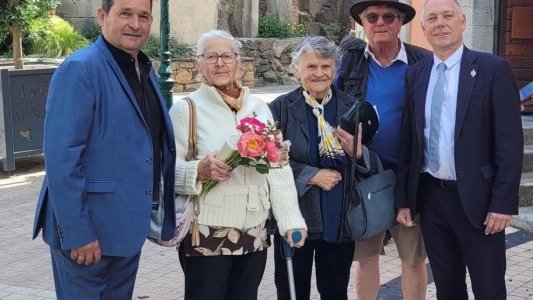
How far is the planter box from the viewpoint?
392 inches

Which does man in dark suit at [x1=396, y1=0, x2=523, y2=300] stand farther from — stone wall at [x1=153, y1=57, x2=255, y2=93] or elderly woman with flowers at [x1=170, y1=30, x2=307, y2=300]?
stone wall at [x1=153, y1=57, x2=255, y2=93]

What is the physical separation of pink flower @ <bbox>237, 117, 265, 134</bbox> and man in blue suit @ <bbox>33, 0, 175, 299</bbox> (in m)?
0.37

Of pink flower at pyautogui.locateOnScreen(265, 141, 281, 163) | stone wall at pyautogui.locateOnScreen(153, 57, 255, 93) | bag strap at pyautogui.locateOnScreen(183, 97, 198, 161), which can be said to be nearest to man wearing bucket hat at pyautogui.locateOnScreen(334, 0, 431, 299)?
pink flower at pyautogui.locateOnScreen(265, 141, 281, 163)

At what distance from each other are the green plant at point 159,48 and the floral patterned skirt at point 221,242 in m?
14.3


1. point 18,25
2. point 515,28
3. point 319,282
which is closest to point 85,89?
point 319,282

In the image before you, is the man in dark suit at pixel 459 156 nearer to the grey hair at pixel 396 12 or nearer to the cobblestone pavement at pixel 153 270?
the grey hair at pixel 396 12

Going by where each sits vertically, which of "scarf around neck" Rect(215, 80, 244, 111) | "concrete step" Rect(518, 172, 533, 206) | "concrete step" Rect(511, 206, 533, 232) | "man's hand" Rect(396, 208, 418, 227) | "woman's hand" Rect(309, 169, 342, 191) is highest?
"scarf around neck" Rect(215, 80, 244, 111)

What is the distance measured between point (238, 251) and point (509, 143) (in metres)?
1.43

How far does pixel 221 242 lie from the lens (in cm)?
393

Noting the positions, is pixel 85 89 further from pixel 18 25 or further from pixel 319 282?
pixel 18 25

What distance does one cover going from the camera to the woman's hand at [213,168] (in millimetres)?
3732

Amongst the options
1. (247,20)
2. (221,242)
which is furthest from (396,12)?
(247,20)

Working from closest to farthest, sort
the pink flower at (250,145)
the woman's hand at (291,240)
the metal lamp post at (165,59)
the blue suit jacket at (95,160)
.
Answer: the blue suit jacket at (95,160), the pink flower at (250,145), the woman's hand at (291,240), the metal lamp post at (165,59)

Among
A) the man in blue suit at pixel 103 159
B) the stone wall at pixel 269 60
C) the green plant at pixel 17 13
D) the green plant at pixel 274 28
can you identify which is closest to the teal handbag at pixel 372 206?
the man in blue suit at pixel 103 159
